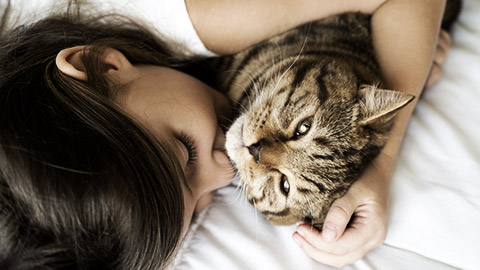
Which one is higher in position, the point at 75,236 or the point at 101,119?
the point at 101,119

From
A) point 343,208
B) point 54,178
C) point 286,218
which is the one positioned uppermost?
point 54,178

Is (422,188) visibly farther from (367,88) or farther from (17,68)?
(17,68)

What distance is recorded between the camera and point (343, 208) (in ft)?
3.42

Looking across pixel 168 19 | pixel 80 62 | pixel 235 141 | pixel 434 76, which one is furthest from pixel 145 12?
pixel 434 76

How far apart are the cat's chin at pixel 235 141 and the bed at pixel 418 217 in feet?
0.67

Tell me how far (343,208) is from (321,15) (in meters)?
0.74

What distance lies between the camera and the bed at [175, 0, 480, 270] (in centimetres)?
116

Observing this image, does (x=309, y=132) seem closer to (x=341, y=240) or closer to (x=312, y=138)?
(x=312, y=138)

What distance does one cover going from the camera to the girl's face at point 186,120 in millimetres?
1044

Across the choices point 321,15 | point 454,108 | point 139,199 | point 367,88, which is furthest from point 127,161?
point 454,108

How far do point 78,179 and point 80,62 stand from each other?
0.42 m

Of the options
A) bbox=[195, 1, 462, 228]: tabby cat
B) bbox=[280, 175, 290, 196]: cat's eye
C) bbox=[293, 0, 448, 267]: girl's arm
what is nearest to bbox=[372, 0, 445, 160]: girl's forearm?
bbox=[293, 0, 448, 267]: girl's arm

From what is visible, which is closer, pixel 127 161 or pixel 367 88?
pixel 127 161

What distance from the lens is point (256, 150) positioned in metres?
1.08
